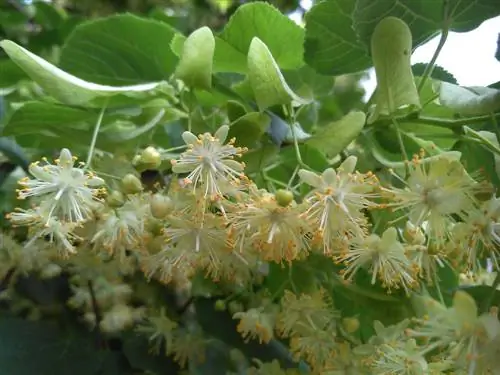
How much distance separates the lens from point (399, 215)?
692 mm

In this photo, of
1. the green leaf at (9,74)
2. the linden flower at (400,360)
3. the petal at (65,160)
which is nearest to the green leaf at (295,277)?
the linden flower at (400,360)

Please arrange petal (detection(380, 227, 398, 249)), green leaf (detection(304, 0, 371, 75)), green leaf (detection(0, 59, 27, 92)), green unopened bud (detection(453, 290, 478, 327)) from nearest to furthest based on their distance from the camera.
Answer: green unopened bud (detection(453, 290, 478, 327)), petal (detection(380, 227, 398, 249)), green leaf (detection(304, 0, 371, 75)), green leaf (detection(0, 59, 27, 92))

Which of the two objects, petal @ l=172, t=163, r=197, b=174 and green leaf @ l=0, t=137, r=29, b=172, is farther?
green leaf @ l=0, t=137, r=29, b=172

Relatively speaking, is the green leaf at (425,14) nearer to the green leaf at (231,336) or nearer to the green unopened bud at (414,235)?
the green unopened bud at (414,235)

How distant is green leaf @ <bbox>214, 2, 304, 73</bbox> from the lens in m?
0.75

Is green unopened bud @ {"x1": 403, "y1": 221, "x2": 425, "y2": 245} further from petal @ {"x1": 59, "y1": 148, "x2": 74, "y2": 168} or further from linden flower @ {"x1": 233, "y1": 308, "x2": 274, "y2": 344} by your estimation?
petal @ {"x1": 59, "y1": 148, "x2": 74, "y2": 168}

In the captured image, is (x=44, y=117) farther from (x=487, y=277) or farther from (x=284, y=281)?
(x=487, y=277)

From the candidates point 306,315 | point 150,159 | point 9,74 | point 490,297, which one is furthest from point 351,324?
point 9,74

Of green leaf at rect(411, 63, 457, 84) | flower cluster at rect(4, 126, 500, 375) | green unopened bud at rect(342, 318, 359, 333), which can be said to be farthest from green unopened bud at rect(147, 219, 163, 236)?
green leaf at rect(411, 63, 457, 84)

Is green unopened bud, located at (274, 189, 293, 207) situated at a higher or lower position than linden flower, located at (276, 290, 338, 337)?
higher

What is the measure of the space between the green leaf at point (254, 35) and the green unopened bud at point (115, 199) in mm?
200

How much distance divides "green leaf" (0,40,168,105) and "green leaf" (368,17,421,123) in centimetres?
22

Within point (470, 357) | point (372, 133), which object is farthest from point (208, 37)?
point (470, 357)

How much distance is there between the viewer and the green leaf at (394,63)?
2.17ft
